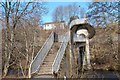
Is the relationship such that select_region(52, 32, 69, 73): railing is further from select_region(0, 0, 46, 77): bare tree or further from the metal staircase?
select_region(0, 0, 46, 77): bare tree

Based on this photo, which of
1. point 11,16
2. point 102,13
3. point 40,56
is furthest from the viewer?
point 11,16

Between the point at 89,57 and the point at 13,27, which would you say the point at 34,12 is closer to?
the point at 13,27

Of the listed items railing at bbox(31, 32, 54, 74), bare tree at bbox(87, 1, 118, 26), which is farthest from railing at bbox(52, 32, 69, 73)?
bare tree at bbox(87, 1, 118, 26)

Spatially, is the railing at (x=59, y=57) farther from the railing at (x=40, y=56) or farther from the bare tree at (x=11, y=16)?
the bare tree at (x=11, y=16)

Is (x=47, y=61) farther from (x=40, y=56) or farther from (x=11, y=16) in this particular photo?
(x=11, y=16)

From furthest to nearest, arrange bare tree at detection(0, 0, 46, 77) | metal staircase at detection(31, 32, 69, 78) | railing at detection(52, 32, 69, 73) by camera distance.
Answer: bare tree at detection(0, 0, 46, 77)
railing at detection(52, 32, 69, 73)
metal staircase at detection(31, 32, 69, 78)

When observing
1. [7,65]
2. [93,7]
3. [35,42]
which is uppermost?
[93,7]

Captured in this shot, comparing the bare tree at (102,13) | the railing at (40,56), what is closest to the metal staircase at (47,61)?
the railing at (40,56)

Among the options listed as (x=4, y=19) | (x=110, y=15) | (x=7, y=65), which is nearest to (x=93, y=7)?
(x=110, y=15)

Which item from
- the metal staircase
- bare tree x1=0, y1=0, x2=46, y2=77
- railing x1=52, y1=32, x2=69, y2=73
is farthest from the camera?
bare tree x1=0, y1=0, x2=46, y2=77

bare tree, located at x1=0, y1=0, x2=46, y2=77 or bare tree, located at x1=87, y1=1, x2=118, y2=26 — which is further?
bare tree, located at x1=0, y1=0, x2=46, y2=77

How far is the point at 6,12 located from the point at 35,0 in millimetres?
1704

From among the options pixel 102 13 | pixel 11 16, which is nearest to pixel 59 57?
pixel 102 13

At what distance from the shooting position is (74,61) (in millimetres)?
8492
